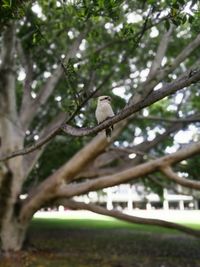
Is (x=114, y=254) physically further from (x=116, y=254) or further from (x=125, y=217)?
(x=125, y=217)

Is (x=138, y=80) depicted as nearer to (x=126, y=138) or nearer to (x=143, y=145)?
(x=143, y=145)

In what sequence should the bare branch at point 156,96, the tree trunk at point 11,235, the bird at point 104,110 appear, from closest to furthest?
the bare branch at point 156,96 → the bird at point 104,110 → the tree trunk at point 11,235

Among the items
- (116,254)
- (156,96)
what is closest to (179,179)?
(116,254)

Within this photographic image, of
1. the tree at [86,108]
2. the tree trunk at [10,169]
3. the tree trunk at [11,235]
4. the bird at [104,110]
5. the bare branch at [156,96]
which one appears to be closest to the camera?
the bare branch at [156,96]

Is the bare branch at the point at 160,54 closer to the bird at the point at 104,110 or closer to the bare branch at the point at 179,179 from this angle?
the bare branch at the point at 179,179

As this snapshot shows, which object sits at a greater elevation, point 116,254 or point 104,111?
point 104,111

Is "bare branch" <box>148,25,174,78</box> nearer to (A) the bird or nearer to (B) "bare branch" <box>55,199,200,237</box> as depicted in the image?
(B) "bare branch" <box>55,199,200,237</box>

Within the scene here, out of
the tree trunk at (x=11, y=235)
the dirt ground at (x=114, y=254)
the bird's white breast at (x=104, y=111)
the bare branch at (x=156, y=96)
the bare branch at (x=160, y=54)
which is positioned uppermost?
the bare branch at (x=160, y=54)

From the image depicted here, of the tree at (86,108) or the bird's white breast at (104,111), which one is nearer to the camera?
the bird's white breast at (104,111)

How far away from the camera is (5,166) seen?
34.6ft

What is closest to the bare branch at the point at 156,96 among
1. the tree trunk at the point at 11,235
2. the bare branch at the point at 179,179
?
the bare branch at the point at 179,179

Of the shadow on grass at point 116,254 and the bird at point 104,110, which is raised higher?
the bird at point 104,110

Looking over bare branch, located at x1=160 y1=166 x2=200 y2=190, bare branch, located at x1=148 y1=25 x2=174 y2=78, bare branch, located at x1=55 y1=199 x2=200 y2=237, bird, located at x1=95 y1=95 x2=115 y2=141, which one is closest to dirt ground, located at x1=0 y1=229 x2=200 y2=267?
bare branch, located at x1=55 y1=199 x2=200 y2=237

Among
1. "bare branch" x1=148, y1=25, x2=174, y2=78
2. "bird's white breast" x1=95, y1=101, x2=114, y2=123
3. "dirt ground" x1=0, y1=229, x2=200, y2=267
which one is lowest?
"dirt ground" x1=0, y1=229, x2=200, y2=267
